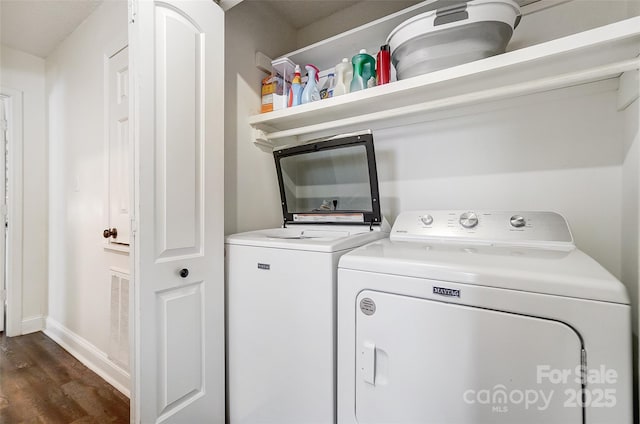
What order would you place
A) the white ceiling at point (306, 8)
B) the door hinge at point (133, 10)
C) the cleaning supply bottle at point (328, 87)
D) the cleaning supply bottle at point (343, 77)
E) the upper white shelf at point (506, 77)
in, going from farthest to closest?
the white ceiling at point (306, 8) → the cleaning supply bottle at point (328, 87) → the cleaning supply bottle at point (343, 77) → the door hinge at point (133, 10) → the upper white shelf at point (506, 77)

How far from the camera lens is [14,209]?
A: 8.39ft

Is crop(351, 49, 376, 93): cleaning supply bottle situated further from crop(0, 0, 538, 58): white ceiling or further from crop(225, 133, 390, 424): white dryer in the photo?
crop(0, 0, 538, 58): white ceiling


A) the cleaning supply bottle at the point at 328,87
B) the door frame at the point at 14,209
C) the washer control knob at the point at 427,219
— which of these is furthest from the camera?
the door frame at the point at 14,209

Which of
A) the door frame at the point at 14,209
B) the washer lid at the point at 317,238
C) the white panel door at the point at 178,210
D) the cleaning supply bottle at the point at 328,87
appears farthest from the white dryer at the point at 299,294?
the door frame at the point at 14,209

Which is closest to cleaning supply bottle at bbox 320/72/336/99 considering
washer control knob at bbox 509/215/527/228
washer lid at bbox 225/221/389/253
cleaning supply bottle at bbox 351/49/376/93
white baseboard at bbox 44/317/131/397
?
cleaning supply bottle at bbox 351/49/376/93

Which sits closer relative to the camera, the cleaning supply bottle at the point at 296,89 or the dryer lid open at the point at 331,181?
the dryer lid open at the point at 331,181

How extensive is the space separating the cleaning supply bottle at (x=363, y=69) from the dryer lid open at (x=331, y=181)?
0.33m

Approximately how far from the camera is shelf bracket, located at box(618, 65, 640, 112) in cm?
102

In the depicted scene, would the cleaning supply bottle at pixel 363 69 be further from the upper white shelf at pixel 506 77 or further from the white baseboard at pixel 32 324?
the white baseboard at pixel 32 324

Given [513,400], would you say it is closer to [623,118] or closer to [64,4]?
[623,118]

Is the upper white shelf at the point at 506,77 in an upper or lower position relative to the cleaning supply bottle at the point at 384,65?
lower

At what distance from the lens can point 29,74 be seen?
264 cm

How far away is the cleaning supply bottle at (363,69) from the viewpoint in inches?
61.4

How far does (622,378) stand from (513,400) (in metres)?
0.25
